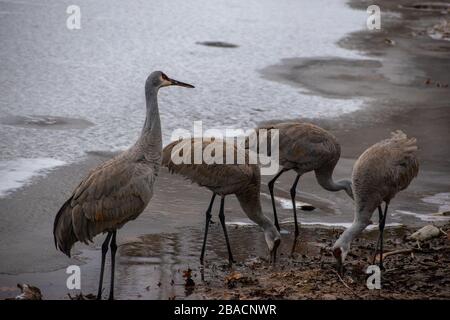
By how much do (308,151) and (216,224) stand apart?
51.8 inches

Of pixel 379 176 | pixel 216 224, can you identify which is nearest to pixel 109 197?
pixel 216 224

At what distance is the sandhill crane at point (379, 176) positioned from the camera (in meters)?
8.45

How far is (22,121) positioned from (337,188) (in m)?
5.45

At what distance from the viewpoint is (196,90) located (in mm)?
16141

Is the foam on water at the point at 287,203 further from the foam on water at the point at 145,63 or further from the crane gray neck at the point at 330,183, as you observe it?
the foam on water at the point at 145,63

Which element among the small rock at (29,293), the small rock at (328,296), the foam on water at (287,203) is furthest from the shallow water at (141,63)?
the small rock at (328,296)

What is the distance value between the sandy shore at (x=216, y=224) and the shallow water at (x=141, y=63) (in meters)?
1.02

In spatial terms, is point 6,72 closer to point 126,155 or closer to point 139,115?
point 139,115

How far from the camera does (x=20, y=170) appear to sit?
10938mm

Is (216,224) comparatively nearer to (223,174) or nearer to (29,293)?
(223,174)

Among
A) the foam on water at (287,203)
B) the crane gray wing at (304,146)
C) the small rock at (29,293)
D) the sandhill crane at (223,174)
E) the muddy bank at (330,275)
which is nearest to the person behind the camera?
the small rock at (29,293)

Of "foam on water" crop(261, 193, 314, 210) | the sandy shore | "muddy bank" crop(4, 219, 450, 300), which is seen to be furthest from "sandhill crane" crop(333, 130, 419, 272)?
"foam on water" crop(261, 193, 314, 210)

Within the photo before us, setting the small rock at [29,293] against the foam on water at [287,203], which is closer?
the small rock at [29,293]
